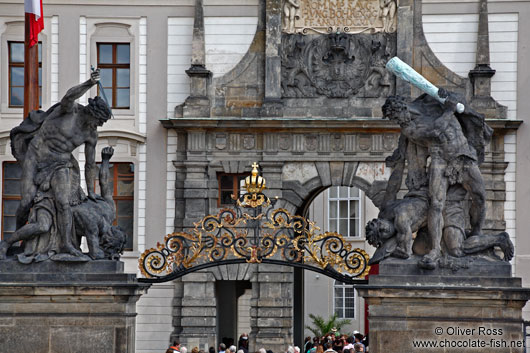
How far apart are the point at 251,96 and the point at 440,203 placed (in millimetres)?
16248

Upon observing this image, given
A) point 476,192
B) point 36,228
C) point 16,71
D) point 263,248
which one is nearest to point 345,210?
point 16,71

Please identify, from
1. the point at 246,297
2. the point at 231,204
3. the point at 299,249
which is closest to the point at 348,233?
the point at 246,297

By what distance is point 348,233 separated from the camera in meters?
48.9

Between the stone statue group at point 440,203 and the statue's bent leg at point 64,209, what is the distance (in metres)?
3.85

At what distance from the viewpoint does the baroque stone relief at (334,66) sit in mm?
34969

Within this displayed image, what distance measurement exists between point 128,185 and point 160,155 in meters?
1.04

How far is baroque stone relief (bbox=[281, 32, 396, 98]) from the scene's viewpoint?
35.0 meters

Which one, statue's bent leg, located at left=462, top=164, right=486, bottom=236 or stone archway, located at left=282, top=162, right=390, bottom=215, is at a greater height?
stone archway, located at left=282, top=162, right=390, bottom=215

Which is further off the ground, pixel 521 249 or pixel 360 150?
pixel 360 150

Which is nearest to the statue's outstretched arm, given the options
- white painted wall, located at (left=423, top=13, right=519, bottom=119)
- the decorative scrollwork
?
the decorative scrollwork

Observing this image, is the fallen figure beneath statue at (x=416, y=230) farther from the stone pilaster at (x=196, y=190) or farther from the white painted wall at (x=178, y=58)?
the white painted wall at (x=178, y=58)

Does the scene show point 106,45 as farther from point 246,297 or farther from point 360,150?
point 246,297

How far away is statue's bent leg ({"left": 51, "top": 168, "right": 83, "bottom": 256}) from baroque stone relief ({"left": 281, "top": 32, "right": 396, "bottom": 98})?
16007 mm

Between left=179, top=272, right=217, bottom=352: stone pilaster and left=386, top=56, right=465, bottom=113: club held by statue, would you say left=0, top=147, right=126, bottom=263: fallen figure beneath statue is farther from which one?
left=179, top=272, right=217, bottom=352: stone pilaster
